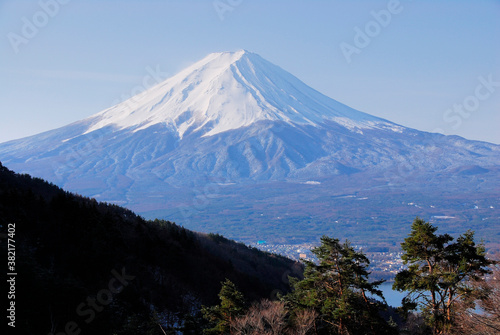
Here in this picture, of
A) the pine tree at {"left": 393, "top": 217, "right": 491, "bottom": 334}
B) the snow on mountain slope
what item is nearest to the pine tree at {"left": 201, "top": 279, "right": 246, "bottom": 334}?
the pine tree at {"left": 393, "top": 217, "right": 491, "bottom": 334}

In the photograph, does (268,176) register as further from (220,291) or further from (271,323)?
(271,323)

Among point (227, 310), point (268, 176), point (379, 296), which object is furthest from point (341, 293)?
point (268, 176)

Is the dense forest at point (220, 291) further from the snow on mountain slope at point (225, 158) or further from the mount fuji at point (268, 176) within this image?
the snow on mountain slope at point (225, 158)

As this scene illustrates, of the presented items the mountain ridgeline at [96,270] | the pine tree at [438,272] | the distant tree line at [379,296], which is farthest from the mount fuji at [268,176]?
the pine tree at [438,272]

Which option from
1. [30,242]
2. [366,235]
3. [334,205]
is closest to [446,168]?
[334,205]

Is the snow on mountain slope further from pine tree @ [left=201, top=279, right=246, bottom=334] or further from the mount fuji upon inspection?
pine tree @ [left=201, top=279, right=246, bottom=334]
